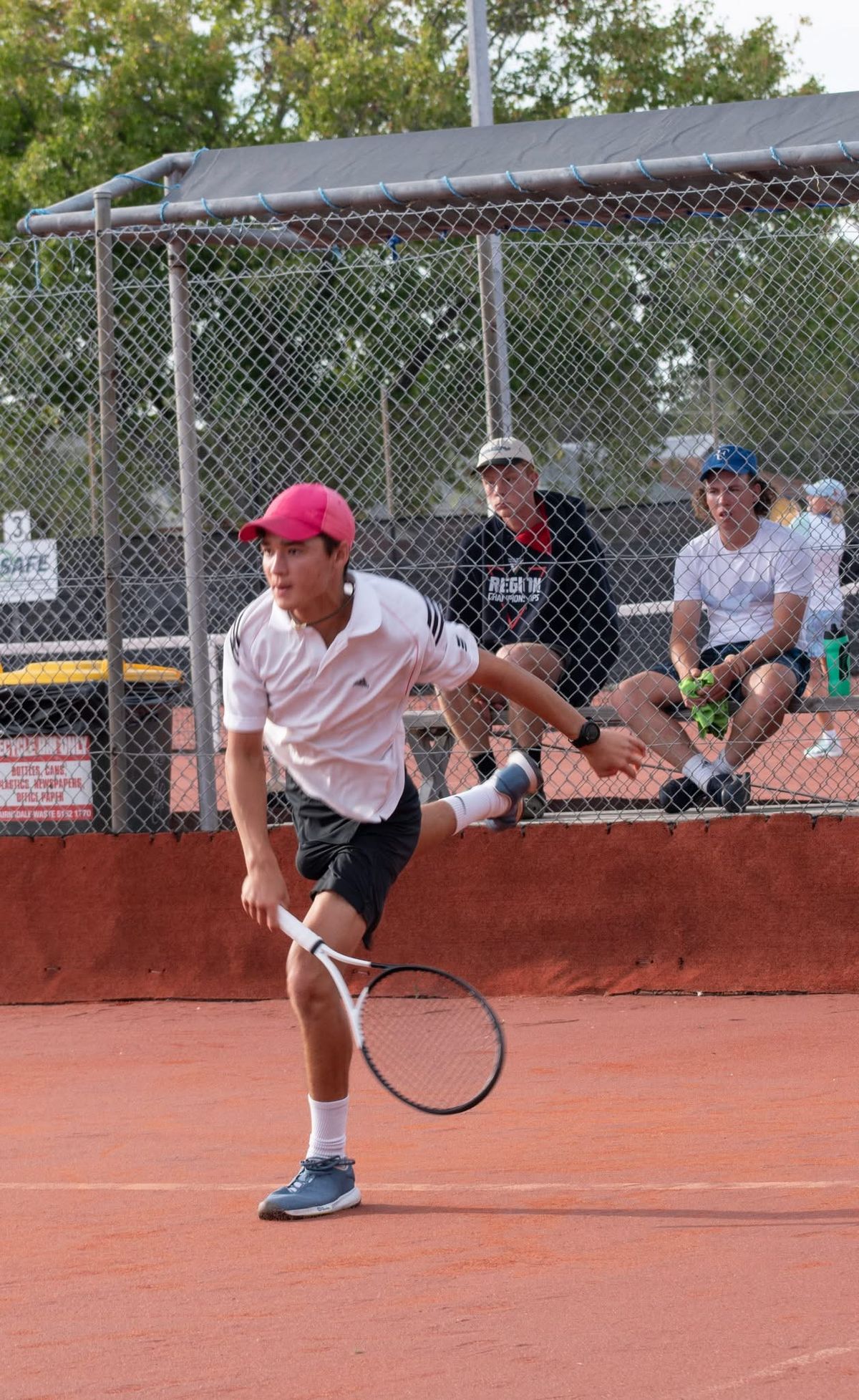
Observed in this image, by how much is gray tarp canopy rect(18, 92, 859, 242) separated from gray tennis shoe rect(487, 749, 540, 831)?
8.67ft

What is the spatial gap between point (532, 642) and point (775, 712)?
3.55 feet

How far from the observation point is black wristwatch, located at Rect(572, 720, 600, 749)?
472cm

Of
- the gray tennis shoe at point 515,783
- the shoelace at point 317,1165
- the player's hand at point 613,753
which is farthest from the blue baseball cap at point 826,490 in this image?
the shoelace at point 317,1165

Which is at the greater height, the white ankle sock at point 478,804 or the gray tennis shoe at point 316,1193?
the white ankle sock at point 478,804

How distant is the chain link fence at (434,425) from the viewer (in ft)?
23.1

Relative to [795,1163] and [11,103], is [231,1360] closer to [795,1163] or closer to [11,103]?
[795,1163]

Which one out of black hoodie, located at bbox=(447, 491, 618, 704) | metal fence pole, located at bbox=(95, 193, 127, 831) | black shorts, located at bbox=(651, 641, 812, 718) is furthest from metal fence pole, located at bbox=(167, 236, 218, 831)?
black shorts, located at bbox=(651, 641, 812, 718)

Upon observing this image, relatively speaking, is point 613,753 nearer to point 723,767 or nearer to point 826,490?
point 723,767

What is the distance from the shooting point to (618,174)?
6824 mm

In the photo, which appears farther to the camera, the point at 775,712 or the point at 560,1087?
the point at 775,712

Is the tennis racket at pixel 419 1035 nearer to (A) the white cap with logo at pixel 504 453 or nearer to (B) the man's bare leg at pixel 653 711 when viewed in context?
(B) the man's bare leg at pixel 653 711

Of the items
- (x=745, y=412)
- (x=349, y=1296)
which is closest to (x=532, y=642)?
(x=745, y=412)

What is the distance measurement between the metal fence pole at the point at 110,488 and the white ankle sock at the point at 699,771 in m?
2.43

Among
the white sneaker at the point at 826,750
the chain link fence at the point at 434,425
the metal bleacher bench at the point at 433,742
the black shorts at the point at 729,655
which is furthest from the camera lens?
the white sneaker at the point at 826,750
